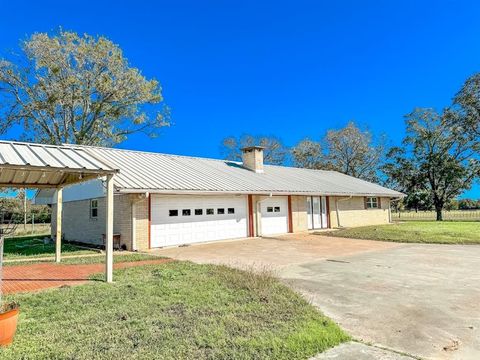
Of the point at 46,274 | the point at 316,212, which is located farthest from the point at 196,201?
the point at 316,212

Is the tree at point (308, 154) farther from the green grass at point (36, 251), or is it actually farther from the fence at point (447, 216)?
the green grass at point (36, 251)

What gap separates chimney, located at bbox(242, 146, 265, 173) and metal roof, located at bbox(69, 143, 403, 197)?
516 mm

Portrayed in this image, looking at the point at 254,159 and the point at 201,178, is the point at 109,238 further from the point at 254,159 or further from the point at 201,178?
the point at 254,159

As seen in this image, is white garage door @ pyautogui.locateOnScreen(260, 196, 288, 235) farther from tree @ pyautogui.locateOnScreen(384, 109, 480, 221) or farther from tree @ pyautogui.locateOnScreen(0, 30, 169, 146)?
tree @ pyautogui.locateOnScreen(384, 109, 480, 221)

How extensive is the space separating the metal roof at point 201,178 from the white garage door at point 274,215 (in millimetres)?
863

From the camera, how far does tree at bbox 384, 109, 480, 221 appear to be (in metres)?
36.3

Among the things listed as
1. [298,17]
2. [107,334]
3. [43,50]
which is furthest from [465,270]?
[43,50]

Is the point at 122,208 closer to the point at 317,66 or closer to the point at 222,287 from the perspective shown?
the point at 222,287

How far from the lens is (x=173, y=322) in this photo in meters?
4.89

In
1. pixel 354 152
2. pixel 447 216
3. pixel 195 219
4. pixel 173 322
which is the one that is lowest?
pixel 173 322

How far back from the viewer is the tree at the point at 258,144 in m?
48.8

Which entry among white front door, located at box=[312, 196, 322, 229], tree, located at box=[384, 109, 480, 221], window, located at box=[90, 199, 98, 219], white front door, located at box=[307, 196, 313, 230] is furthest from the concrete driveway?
tree, located at box=[384, 109, 480, 221]

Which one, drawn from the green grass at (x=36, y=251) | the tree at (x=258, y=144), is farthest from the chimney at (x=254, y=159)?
the tree at (x=258, y=144)

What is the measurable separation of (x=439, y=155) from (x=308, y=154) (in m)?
16.4
